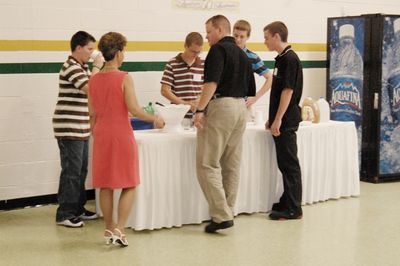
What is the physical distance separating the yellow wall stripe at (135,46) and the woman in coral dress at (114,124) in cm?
141

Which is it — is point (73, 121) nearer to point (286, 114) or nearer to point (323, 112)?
point (286, 114)

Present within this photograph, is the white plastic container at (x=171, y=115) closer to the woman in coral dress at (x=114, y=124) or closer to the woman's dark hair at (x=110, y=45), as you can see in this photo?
the woman in coral dress at (x=114, y=124)

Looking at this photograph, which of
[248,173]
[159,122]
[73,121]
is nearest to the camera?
[159,122]

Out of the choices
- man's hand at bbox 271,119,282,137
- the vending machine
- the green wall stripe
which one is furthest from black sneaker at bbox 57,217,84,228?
the vending machine

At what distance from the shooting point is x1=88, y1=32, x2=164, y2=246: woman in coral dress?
3945 mm

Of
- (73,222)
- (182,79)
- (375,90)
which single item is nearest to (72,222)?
(73,222)

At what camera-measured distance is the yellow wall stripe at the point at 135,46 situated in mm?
5090

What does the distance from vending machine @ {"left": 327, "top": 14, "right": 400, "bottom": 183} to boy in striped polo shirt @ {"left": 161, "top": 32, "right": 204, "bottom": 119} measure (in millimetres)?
1955

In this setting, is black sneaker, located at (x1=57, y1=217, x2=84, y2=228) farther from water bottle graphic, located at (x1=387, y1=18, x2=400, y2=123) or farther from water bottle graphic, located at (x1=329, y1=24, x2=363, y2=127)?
water bottle graphic, located at (x1=387, y1=18, x2=400, y2=123)

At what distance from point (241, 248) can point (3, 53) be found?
254cm

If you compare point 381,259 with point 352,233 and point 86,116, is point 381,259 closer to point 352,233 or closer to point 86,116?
point 352,233

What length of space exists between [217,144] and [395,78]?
2806mm

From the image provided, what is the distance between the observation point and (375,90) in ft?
20.5

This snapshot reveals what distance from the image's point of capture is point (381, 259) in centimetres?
385
